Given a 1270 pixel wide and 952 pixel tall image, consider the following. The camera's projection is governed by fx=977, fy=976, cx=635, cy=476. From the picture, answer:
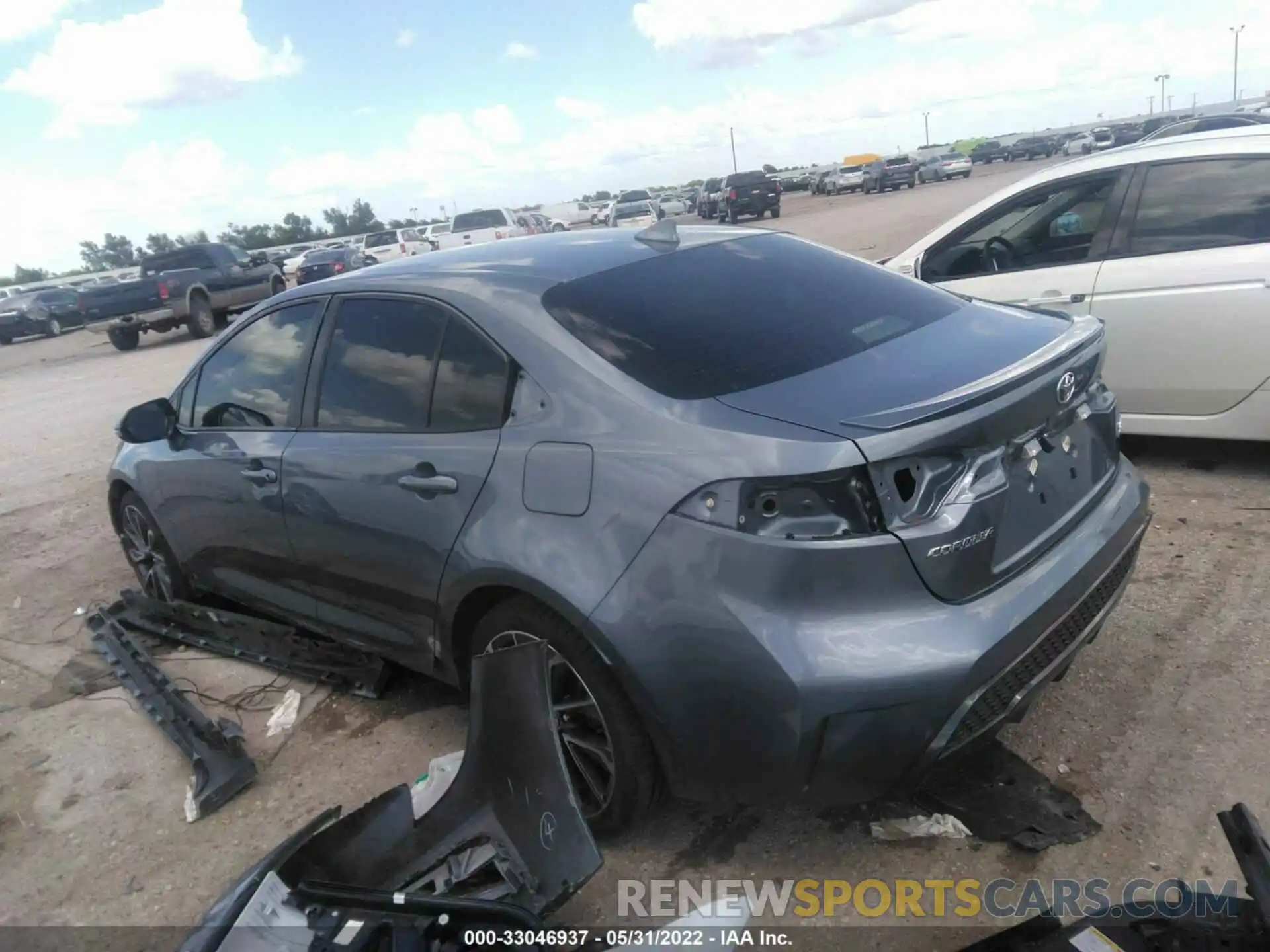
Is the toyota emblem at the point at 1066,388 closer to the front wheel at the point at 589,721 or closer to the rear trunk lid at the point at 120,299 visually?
the front wheel at the point at 589,721

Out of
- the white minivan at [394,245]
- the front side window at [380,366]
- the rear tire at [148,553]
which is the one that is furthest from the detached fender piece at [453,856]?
the white minivan at [394,245]

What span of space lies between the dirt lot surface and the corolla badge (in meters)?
0.73

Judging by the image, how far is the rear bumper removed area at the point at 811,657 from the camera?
88.4 inches

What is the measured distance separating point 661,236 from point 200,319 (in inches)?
764

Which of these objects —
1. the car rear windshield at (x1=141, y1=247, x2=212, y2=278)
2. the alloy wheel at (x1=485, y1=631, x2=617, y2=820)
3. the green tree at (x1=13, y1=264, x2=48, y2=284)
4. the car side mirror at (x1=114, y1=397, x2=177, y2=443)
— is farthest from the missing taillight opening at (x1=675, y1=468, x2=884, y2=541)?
the green tree at (x1=13, y1=264, x2=48, y2=284)

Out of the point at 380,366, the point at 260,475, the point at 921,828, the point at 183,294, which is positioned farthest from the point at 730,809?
the point at 183,294

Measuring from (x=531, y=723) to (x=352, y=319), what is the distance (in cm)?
169

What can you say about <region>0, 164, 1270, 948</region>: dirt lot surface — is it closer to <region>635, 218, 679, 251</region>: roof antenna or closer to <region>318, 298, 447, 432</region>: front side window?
<region>318, 298, 447, 432</region>: front side window

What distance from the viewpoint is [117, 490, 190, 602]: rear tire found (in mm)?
4766

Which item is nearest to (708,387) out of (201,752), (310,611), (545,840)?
(545,840)

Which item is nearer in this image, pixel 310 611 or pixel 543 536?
pixel 543 536

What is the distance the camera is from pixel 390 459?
3.17 m

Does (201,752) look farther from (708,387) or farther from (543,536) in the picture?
(708,387)

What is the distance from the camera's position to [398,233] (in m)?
37.8
